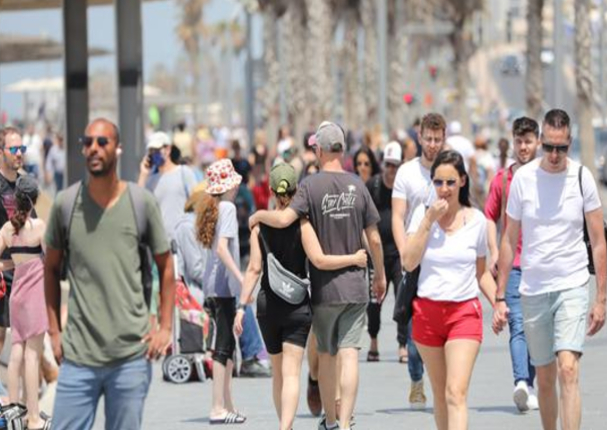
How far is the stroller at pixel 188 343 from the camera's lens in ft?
46.1

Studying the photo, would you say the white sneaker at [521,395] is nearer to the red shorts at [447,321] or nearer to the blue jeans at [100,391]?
the red shorts at [447,321]

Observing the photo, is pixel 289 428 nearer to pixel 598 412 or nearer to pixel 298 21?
pixel 598 412

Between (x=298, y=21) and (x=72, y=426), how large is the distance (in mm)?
42211

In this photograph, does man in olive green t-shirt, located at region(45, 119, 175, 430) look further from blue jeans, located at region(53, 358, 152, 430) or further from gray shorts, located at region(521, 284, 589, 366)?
gray shorts, located at region(521, 284, 589, 366)

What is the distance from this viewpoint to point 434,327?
30.5ft

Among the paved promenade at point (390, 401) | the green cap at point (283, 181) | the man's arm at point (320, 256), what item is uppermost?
the green cap at point (283, 181)

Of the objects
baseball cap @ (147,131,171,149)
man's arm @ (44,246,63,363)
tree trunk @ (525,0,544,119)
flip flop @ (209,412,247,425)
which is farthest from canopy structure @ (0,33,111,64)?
man's arm @ (44,246,63,363)

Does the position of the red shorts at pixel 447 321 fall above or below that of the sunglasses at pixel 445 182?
below

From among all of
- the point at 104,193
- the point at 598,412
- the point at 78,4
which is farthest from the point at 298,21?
the point at 104,193

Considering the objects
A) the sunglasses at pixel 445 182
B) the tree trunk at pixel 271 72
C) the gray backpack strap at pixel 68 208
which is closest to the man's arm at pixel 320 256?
the sunglasses at pixel 445 182

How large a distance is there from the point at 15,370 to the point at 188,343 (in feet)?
9.04

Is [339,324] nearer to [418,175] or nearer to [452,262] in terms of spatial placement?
[452,262]

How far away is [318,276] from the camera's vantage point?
34.2 ft

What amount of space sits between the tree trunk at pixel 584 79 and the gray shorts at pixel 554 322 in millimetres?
22385
